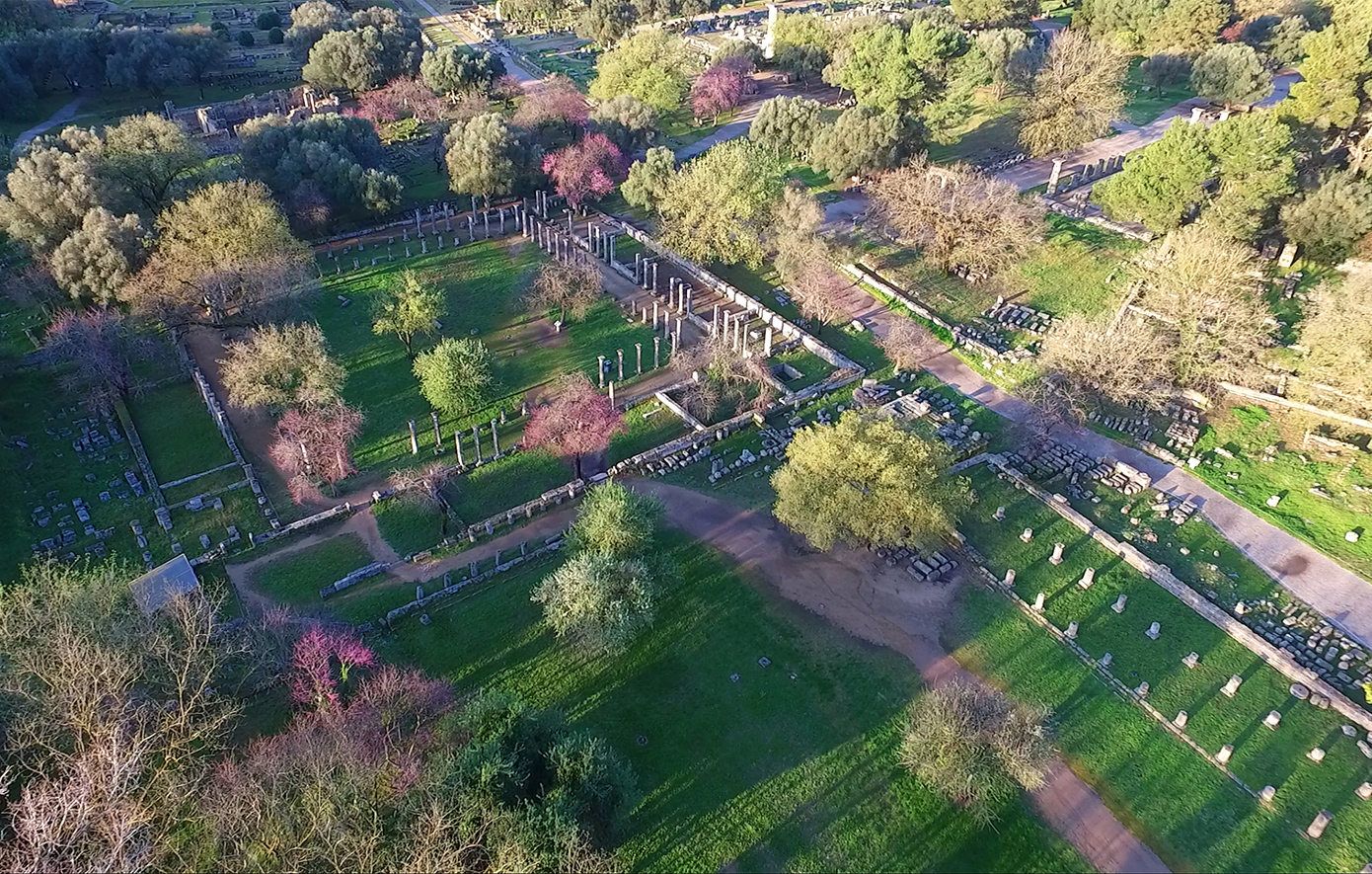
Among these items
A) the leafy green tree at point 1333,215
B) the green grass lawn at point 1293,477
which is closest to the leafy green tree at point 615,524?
the green grass lawn at point 1293,477

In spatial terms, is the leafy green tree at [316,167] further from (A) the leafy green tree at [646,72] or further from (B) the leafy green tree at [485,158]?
(A) the leafy green tree at [646,72]

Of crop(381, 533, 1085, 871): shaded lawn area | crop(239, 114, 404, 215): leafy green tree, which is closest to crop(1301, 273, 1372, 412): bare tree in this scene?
crop(381, 533, 1085, 871): shaded lawn area

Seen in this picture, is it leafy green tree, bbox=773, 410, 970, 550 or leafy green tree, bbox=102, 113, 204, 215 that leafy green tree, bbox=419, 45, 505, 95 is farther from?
leafy green tree, bbox=773, 410, 970, 550

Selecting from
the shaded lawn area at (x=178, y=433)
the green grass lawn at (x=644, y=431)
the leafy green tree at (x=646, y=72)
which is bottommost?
the shaded lawn area at (x=178, y=433)

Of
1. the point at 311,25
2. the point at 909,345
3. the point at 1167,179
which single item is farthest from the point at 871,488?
the point at 311,25

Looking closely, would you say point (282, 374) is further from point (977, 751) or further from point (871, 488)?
point (977, 751)

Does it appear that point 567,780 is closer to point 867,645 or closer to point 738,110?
point 867,645
